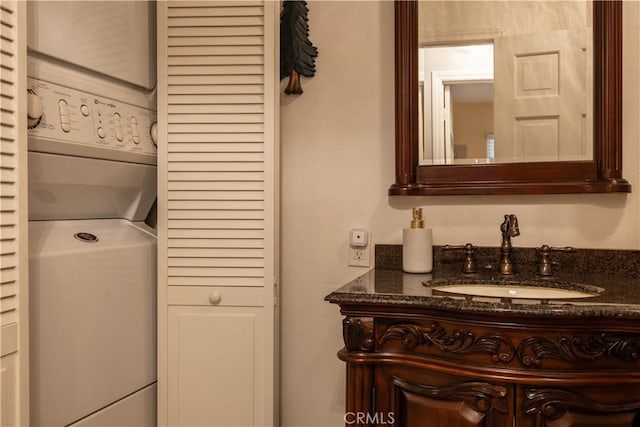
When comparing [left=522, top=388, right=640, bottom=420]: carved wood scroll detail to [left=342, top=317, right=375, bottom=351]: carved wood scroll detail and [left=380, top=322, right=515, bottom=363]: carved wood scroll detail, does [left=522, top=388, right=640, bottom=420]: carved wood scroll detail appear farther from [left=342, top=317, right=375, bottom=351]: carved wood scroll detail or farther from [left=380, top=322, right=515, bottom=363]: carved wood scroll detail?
[left=342, top=317, right=375, bottom=351]: carved wood scroll detail

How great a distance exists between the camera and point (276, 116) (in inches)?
63.5

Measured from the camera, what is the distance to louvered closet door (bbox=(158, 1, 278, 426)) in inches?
63.2

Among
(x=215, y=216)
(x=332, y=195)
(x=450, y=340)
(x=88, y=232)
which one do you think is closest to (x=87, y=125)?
(x=88, y=232)

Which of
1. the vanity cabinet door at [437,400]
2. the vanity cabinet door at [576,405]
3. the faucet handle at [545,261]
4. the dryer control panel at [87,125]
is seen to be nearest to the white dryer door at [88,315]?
the dryer control panel at [87,125]

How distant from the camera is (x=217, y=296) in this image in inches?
63.4

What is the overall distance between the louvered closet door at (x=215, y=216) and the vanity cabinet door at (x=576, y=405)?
773 mm

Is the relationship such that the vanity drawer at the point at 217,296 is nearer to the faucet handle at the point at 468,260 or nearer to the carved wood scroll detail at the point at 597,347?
the faucet handle at the point at 468,260

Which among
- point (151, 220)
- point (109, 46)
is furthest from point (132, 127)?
point (151, 220)

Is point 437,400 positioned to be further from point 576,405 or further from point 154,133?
point 154,133

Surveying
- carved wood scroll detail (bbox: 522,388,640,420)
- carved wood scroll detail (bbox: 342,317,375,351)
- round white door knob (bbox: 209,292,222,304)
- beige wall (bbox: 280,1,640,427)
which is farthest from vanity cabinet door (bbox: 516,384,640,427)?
round white door knob (bbox: 209,292,222,304)

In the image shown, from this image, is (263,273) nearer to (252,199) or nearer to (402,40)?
(252,199)

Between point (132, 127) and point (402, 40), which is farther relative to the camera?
point (402, 40)

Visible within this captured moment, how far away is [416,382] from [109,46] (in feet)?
3.95

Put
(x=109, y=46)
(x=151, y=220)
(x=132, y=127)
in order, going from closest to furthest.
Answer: (x=109, y=46) → (x=132, y=127) → (x=151, y=220)
